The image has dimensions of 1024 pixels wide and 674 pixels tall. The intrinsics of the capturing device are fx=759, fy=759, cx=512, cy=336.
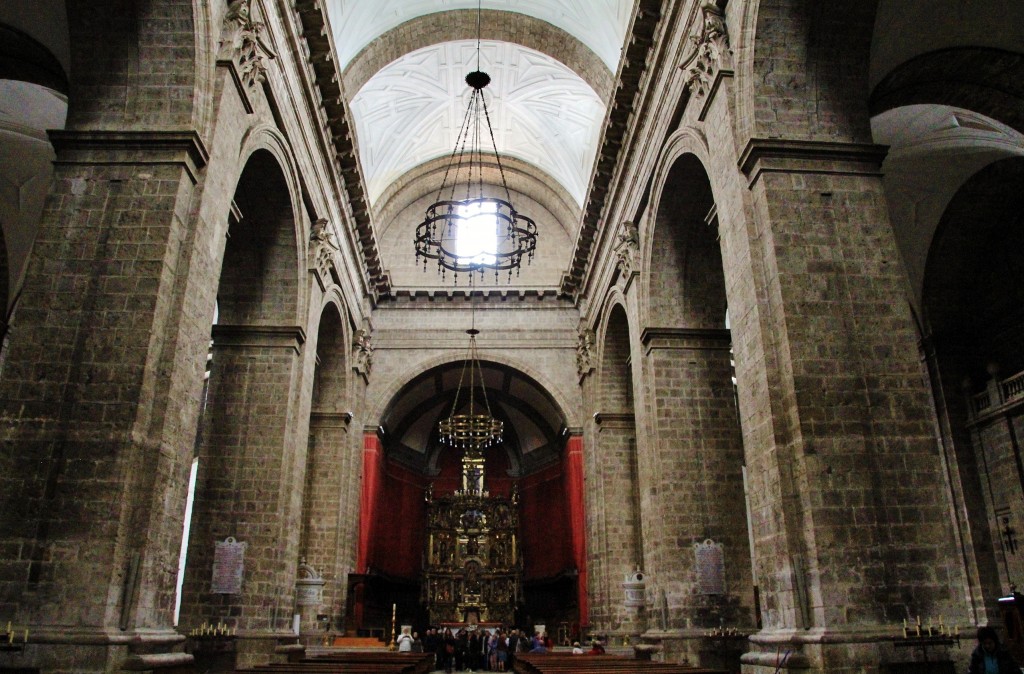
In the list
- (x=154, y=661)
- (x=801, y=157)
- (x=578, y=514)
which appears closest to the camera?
(x=154, y=661)

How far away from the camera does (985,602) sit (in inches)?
475

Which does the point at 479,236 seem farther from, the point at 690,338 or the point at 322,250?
the point at 690,338

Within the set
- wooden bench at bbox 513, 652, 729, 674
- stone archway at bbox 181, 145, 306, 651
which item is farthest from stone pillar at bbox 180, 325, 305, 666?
wooden bench at bbox 513, 652, 729, 674

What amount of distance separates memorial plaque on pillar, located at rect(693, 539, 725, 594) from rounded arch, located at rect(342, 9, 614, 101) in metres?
8.74

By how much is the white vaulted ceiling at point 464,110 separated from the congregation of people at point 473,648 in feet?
34.7

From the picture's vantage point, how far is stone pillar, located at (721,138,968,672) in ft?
20.6

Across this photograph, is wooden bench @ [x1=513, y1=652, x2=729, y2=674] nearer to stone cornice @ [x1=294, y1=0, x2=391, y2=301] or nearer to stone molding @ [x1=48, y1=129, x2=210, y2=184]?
stone molding @ [x1=48, y1=129, x2=210, y2=184]

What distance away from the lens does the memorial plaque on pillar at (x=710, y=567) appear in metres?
10.4

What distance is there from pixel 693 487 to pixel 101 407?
25.7 ft

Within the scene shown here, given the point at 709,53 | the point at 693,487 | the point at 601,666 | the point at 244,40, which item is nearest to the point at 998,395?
the point at 693,487

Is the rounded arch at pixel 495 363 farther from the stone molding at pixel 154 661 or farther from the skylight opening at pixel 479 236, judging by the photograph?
the stone molding at pixel 154 661

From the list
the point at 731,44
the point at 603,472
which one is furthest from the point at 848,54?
the point at 603,472

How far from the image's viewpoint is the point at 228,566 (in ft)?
33.2

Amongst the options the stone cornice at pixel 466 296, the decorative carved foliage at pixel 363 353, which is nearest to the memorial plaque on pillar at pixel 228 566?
the decorative carved foliage at pixel 363 353
